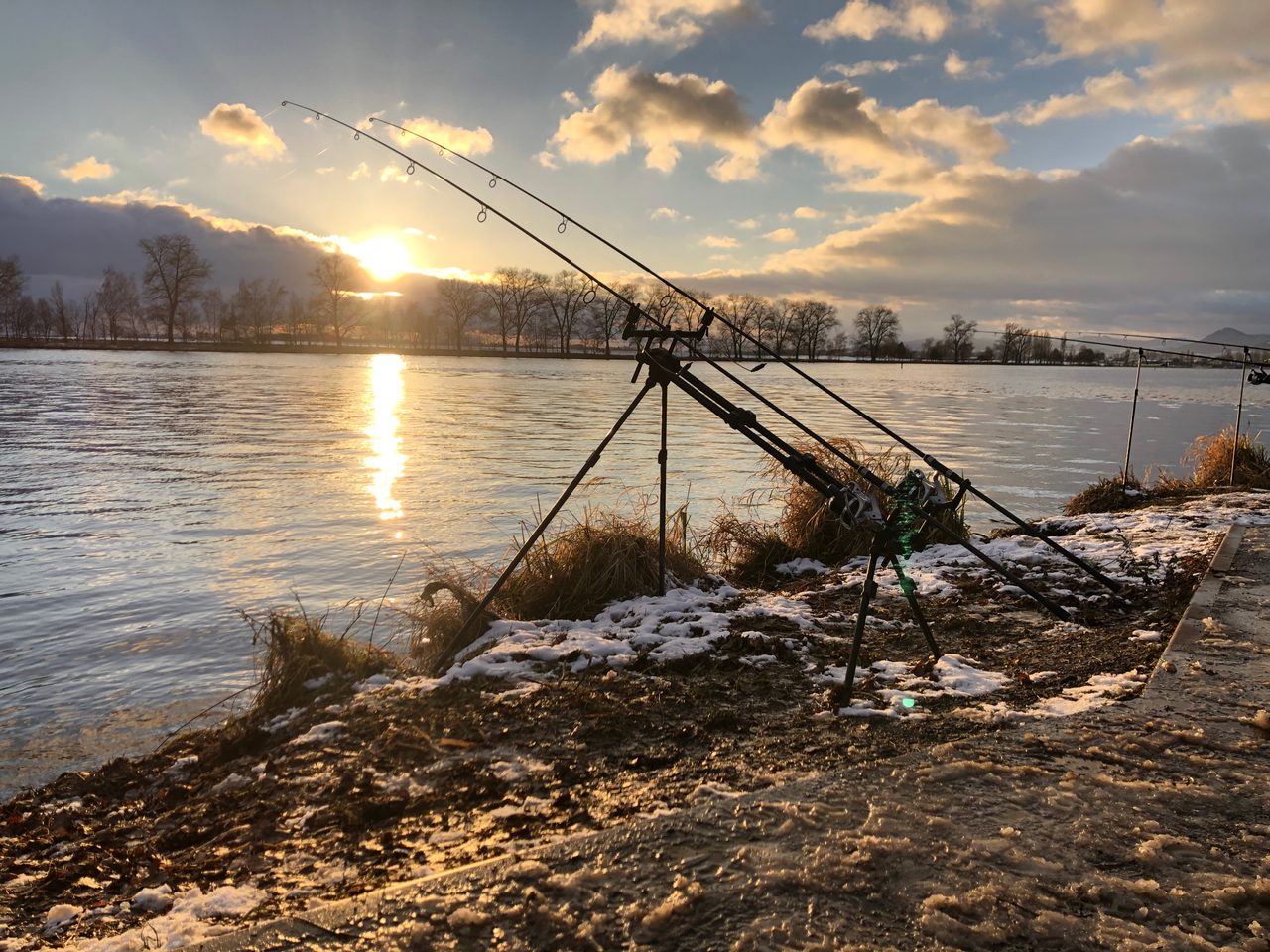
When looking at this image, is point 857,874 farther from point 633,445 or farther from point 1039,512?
point 633,445

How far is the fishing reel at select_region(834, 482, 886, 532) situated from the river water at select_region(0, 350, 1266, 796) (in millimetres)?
3388

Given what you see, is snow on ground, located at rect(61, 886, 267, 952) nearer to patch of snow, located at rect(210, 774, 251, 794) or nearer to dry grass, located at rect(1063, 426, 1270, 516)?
patch of snow, located at rect(210, 774, 251, 794)

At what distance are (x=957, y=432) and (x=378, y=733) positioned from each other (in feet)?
86.3

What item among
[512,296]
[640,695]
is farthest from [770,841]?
[512,296]

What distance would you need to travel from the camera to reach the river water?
645 cm

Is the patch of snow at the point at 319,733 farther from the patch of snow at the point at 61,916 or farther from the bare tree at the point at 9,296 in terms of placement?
the bare tree at the point at 9,296

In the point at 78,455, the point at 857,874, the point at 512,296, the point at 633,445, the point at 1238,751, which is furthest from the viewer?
the point at 512,296

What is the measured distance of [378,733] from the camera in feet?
14.6

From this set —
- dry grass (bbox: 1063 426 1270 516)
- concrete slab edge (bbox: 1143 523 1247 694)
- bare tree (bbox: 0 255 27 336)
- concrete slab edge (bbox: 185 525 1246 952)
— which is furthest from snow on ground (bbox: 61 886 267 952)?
bare tree (bbox: 0 255 27 336)

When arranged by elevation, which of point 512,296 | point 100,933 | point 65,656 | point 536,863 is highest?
point 512,296

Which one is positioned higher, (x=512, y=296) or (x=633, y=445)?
(x=512, y=296)

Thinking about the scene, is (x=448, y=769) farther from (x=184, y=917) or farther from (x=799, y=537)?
(x=799, y=537)

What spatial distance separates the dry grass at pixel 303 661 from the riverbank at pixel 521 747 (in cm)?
13

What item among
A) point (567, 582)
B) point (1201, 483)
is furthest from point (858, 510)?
point (1201, 483)
